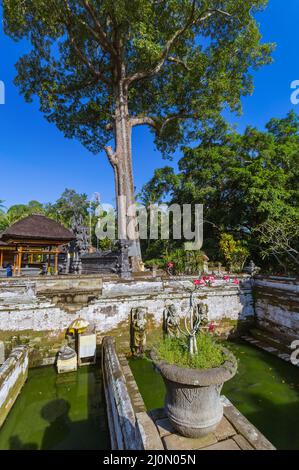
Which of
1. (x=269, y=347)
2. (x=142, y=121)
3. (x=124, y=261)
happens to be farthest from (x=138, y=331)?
(x=142, y=121)

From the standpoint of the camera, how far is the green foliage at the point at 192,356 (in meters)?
1.82

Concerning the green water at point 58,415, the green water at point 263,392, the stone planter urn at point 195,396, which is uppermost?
the stone planter urn at point 195,396

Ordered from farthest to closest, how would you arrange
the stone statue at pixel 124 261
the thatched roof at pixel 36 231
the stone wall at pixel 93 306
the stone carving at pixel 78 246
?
1. the stone carving at pixel 78 246
2. the thatched roof at pixel 36 231
3. the stone statue at pixel 124 261
4. the stone wall at pixel 93 306

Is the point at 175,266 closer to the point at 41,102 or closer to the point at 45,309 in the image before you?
the point at 45,309

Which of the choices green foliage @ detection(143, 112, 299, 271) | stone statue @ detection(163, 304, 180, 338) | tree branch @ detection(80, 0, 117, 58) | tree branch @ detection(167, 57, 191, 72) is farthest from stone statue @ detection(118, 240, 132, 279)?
tree branch @ detection(167, 57, 191, 72)

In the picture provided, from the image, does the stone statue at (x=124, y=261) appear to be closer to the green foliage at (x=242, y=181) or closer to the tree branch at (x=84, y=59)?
the green foliage at (x=242, y=181)

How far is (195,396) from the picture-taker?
171 cm

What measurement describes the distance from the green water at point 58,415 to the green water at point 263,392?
2.72 ft

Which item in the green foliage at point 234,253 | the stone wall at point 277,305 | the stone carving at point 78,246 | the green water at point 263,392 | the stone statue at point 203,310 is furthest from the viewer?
the green foliage at point 234,253

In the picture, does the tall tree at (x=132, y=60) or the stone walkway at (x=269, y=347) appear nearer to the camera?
the stone walkway at (x=269, y=347)

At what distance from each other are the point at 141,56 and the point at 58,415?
1331 centimetres

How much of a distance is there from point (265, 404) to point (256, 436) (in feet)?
7.97

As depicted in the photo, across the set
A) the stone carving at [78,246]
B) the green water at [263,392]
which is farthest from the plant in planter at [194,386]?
the stone carving at [78,246]

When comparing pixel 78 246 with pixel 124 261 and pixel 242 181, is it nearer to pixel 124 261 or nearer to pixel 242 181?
Answer: pixel 124 261
